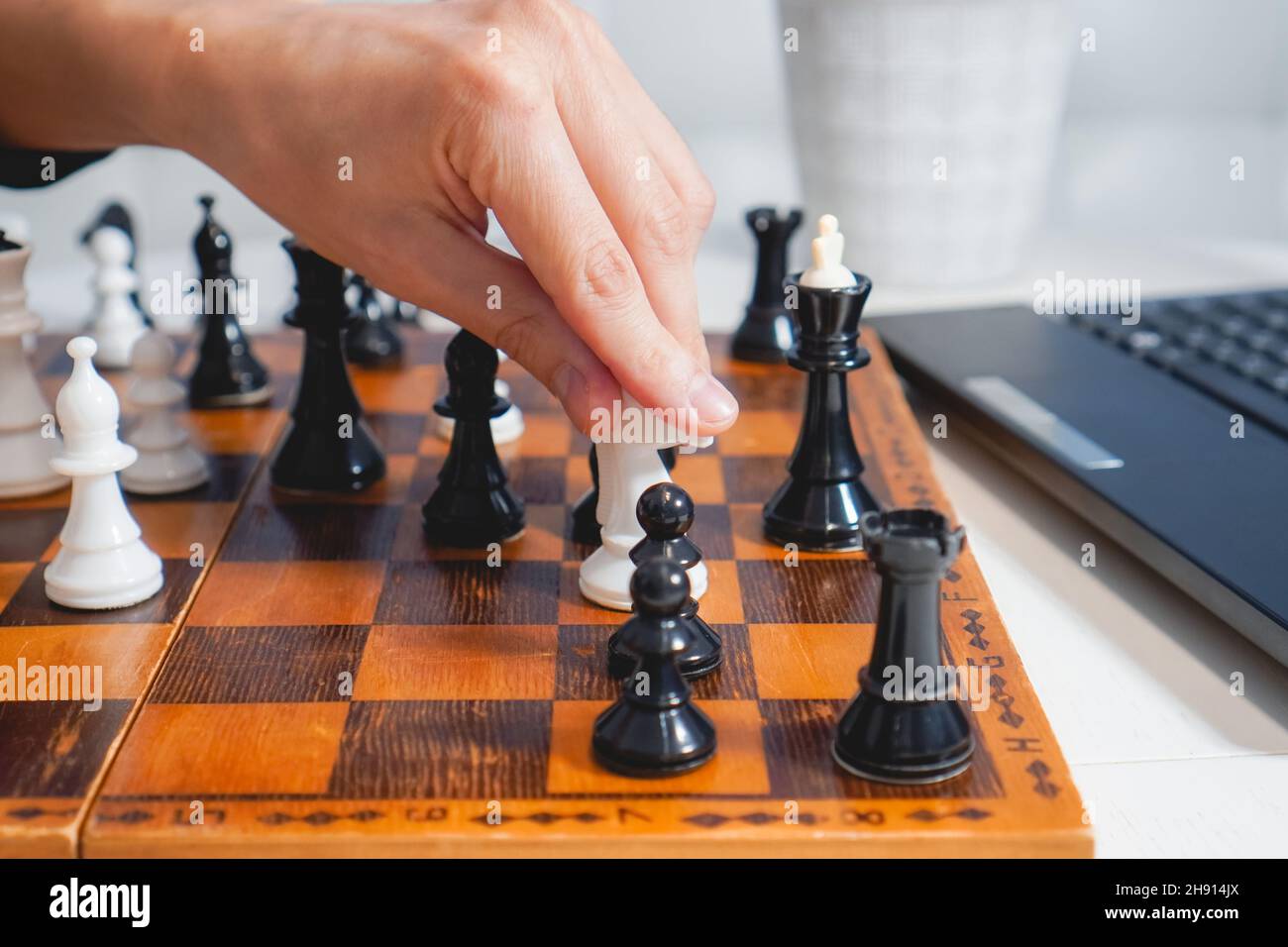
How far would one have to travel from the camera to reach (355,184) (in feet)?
3.69

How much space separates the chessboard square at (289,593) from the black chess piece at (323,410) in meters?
0.17

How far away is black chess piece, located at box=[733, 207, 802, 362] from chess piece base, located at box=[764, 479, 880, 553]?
1.55ft

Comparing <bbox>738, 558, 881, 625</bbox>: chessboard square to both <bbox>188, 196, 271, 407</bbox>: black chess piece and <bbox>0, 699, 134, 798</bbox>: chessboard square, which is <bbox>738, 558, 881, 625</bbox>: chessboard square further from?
<bbox>188, 196, 271, 407</bbox>: black chess piece

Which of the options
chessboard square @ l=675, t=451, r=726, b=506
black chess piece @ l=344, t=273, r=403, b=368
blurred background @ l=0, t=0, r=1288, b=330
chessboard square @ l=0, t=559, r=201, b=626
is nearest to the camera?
chessboard square @ l=0, t=559, r=201, b=626

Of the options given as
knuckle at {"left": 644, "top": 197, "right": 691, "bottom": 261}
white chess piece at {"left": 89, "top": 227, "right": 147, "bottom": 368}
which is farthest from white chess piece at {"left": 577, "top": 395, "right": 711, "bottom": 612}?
white chess piece at {"left": 89, "top": 227, "right": 147, "bottom": 368}

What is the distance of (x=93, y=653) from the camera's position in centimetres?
104

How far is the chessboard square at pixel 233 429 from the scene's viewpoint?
57.4 inches

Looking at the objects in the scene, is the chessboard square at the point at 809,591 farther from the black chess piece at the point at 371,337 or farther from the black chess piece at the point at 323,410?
the black chess piece at the point at 371,337

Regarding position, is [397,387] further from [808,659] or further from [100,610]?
[808,659]

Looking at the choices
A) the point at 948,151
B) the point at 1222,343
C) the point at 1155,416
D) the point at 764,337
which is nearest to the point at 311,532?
the point at 764,337

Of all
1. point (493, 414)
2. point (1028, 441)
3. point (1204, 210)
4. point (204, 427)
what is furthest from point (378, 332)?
point (1204, 210)

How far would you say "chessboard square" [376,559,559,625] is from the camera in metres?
1.09

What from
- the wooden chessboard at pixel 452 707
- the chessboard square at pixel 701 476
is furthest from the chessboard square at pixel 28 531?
the chessboard square at pixel 701 476

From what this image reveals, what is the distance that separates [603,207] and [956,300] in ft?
3.43
